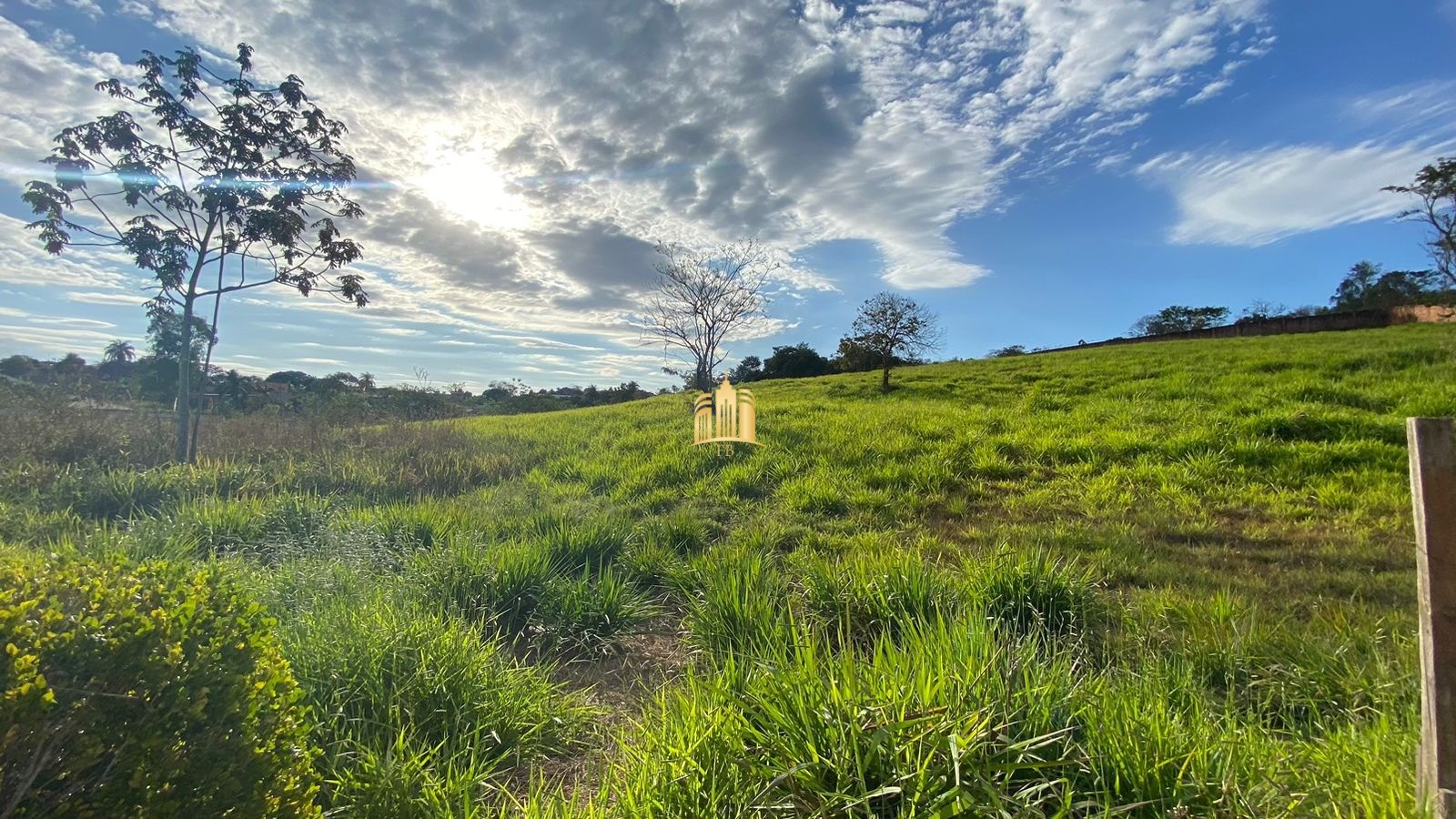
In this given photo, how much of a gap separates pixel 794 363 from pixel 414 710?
30.2m

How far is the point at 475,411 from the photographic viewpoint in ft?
60.0

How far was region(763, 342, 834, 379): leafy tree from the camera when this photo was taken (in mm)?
31656

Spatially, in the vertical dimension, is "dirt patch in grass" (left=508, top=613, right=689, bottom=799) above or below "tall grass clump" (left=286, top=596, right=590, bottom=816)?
below

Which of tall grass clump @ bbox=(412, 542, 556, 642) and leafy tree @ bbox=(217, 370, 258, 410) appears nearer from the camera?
tall grass clump @ bbox=(412, 542, 556, 642)

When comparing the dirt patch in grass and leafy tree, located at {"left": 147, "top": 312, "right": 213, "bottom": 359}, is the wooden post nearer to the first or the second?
the dirt patch in grass

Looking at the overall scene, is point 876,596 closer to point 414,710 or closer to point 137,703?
point 414,710

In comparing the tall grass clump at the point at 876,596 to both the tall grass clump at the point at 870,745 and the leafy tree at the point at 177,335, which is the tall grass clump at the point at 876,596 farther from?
the leafy tree at the point at 177,335

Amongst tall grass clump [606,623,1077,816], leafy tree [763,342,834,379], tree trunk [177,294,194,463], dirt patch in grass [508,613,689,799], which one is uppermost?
leafy tree [763,342,834,379]

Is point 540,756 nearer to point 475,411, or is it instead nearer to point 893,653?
point 893,653

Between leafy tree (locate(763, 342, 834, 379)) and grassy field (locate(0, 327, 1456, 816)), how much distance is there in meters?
23.5

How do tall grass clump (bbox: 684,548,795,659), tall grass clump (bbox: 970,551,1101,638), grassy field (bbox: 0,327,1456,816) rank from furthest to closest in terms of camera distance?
1. tall grass clump (bbox: 970,551,1101,638)
2. tall grass clump (bbox: 684,548,795,659)
3. grassy field (bbox: 0,327,1456,816)

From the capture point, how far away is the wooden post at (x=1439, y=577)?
4.21 ft

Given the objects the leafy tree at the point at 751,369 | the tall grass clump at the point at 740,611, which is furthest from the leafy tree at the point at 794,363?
the tall grass clump at the point at 740,611

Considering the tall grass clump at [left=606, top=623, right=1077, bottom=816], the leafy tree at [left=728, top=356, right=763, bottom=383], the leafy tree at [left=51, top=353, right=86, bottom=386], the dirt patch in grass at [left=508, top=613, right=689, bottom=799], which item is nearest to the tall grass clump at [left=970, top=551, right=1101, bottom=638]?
the tall grass clump at [left=606, top=623, right=1077, bottom=816]
